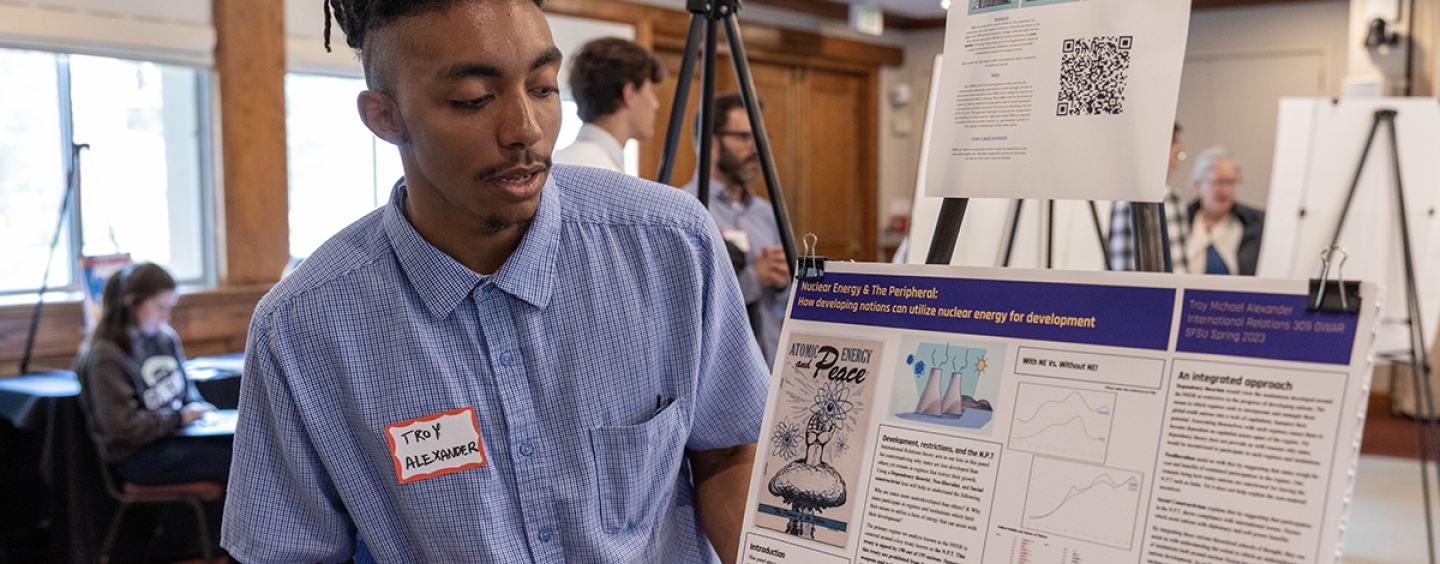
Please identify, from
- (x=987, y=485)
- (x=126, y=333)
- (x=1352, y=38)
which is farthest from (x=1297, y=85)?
(x=987, y=485)

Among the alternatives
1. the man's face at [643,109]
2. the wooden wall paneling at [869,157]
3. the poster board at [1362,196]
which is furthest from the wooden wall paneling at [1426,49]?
the man's face at [643,109]

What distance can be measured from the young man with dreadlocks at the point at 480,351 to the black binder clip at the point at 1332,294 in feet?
1.99

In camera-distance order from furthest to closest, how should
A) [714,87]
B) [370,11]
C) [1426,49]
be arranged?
[1426,49] → [714,87] → [370,11]

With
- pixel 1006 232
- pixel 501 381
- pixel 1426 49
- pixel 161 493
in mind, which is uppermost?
pixel 1426 49

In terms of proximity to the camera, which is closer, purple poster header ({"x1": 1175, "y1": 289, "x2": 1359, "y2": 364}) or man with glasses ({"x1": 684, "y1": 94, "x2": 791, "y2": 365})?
purple poster header ({"x1": 1175, "y1": 289, "x2": 1359, "y2": 364})

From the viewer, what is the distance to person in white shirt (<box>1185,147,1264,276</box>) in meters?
4.32

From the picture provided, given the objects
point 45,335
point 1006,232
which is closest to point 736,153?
point 1006,232

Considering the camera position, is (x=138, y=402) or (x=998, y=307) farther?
(x=138, y=402)

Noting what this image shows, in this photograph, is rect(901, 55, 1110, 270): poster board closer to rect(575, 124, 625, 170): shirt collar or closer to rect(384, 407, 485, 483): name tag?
rect(575, 124, 625, 170): shirt collar

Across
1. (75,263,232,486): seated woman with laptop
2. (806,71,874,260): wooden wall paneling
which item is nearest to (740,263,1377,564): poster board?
(75,263,232,486): seated woman with laptop

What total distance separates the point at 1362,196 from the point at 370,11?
3.64m

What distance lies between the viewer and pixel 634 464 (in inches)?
45.6

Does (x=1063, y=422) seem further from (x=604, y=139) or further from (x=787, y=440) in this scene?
(x=604, y=139)

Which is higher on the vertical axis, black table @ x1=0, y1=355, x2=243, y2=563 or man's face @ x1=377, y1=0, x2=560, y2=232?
man's face @ x1=377, y1=0, x2=560, y2=232
